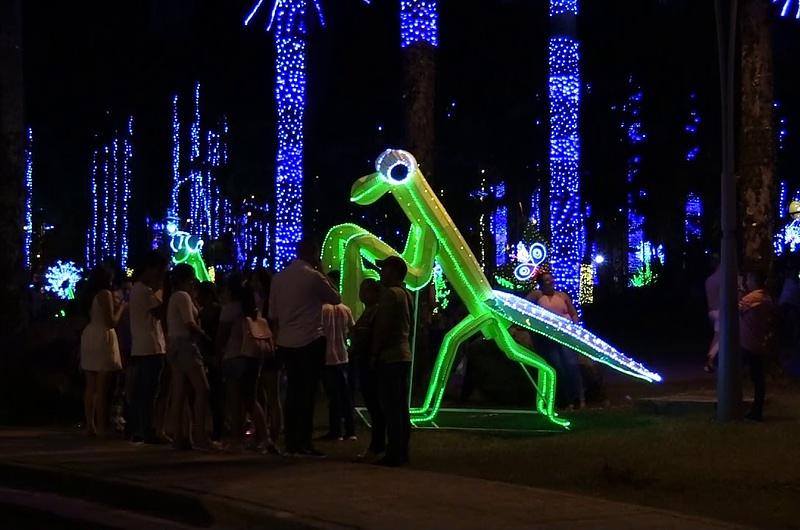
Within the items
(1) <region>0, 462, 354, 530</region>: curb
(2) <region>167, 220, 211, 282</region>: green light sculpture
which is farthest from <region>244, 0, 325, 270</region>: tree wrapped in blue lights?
(1) <region>0, 462, 354, 530</region>: curb

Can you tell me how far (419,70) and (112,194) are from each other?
91.3ft

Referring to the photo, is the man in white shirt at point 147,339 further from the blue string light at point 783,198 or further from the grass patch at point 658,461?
the blue string light at point 783,198

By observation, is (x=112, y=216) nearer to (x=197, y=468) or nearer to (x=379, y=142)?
(x=379, y=142)

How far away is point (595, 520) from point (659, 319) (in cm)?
2852

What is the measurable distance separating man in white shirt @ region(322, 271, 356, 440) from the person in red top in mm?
4370

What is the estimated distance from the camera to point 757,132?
17.9m

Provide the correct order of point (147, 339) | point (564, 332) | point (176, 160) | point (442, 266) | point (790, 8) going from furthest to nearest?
point (176, 160) → point (790, 8) → point (442, 266) → point (564, 332) → point (147, 339)

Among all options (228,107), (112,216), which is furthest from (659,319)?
(112,216)

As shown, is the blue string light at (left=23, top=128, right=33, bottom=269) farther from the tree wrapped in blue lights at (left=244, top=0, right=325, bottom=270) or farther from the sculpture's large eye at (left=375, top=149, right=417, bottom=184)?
the sculpture's large eye at (left=375, top=149, right=417, bottom=184)

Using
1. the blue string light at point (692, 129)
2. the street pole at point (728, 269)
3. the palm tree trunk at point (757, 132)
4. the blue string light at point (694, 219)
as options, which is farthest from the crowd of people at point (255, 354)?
the blue string light at point (694, 219)

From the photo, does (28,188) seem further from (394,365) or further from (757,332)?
(394,365)

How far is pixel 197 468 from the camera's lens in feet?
35.8

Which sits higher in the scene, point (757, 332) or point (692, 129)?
point (692, 129)

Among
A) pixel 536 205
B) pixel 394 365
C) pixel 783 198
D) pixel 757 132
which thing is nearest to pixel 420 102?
pixel 757 132
